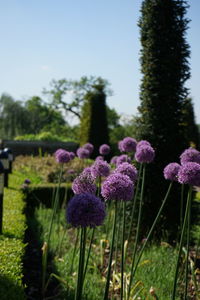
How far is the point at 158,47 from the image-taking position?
590 cm

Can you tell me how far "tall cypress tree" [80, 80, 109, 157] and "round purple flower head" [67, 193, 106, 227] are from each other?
1708 centimetres

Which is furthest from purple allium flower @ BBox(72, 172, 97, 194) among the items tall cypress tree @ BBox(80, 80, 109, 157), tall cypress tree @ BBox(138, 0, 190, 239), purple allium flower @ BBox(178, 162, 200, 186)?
tall cypress tree @ BBox(80, 80, 109, 157)

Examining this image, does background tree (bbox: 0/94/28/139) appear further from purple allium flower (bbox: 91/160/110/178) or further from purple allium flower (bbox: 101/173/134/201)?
purple allium flower (bbox: 101/173/134/201)

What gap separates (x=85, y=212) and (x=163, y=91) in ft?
14.4

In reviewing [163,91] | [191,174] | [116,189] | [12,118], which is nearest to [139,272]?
[191,174]

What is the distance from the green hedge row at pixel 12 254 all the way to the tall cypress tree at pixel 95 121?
13.4 m

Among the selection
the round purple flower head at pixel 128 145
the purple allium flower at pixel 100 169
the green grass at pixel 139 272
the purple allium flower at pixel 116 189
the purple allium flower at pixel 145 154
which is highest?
→ the round purple flower head at pixel 128 145

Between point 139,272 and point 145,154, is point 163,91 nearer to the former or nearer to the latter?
point 145,154

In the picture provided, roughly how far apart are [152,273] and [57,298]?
1163 mm

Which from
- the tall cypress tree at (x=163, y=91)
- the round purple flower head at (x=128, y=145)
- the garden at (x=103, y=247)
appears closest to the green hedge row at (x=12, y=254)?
the garden at (x=103, y=247)

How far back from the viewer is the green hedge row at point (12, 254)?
105 inches

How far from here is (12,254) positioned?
343 centimetres

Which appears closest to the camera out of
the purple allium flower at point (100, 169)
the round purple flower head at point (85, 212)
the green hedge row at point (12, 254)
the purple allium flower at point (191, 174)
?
the round purple flower head at point (85, 212)

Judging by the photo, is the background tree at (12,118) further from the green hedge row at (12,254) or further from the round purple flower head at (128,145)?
the round purple flower head at (128,145)
